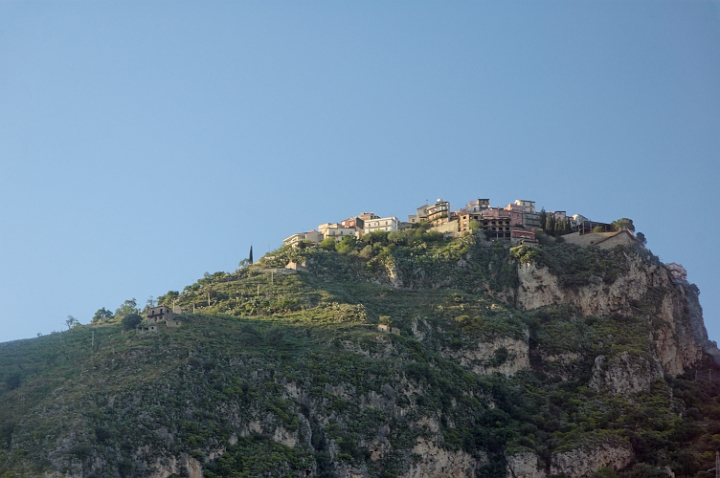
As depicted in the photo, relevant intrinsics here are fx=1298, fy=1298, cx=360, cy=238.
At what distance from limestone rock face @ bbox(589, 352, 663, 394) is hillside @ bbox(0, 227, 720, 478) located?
117mm

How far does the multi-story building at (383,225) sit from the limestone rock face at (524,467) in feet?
150

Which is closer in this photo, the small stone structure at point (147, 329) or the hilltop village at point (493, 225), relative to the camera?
the small stone structure at point (147, 329)

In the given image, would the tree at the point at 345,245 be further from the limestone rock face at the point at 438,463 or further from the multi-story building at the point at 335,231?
the limestone rock face at the point at 438,463

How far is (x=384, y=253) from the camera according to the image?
420 ft

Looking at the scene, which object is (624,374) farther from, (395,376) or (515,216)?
(515,216)

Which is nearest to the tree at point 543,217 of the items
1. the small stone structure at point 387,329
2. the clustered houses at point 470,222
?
the clustered houses at point 470,222

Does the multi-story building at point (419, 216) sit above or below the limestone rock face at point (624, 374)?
above

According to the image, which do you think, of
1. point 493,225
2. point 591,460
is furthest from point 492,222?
point 591,460

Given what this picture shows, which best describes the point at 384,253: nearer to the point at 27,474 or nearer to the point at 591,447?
the point at 591,447

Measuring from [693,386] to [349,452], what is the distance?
33767mm

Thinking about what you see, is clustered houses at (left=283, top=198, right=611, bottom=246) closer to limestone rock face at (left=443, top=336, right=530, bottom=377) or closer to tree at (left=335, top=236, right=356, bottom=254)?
tree at (left=335, top=236, right=356, bottom=254)

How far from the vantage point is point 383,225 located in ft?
464

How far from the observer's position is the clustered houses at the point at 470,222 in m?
131

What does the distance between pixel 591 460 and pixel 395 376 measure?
1605cm
